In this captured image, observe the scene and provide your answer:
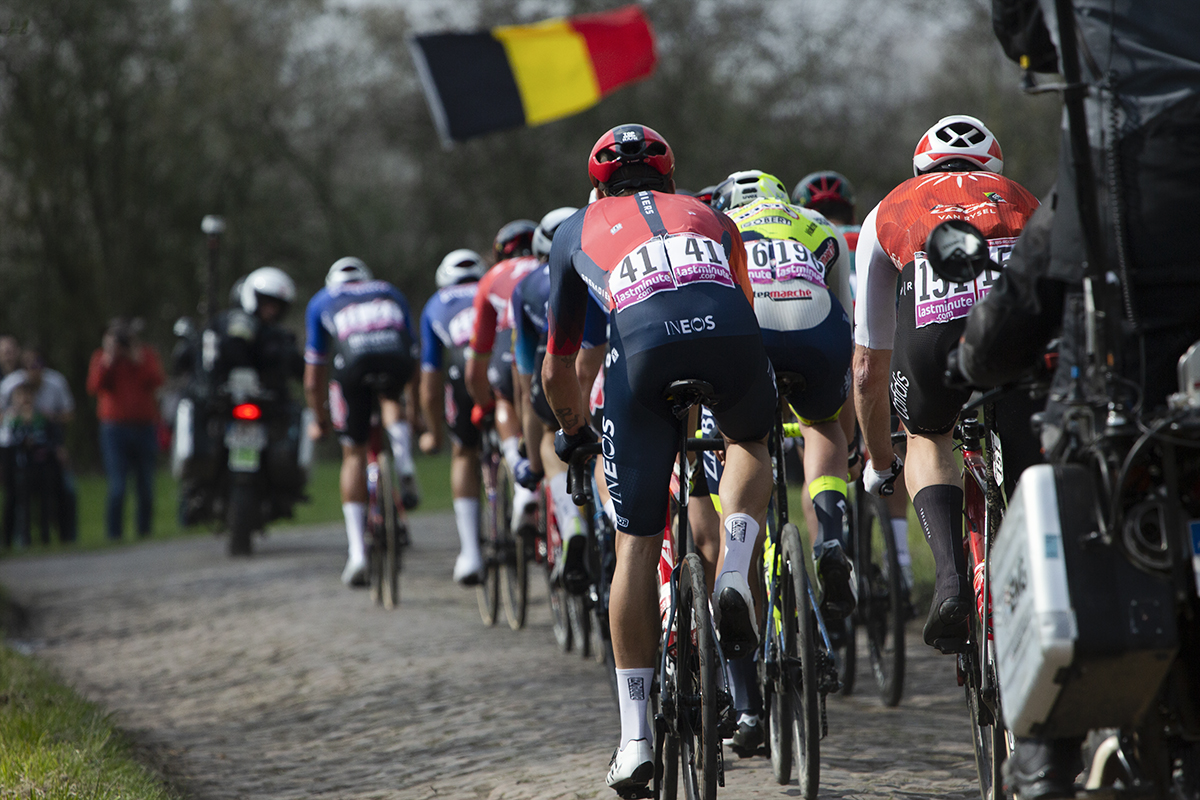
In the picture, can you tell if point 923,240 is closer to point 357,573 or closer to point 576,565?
point 576,565

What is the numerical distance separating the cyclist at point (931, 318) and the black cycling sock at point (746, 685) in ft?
2.30

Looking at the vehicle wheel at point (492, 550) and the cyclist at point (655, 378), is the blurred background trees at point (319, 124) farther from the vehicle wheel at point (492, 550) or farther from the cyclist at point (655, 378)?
the cyclist at point (655, 378)

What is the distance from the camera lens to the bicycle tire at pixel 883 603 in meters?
6.06

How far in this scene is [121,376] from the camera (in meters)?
15.5

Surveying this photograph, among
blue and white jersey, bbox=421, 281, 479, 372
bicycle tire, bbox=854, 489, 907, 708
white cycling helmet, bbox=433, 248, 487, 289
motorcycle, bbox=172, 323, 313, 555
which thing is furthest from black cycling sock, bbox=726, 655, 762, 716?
motorcycle, bbox=172, 323, 313, 555

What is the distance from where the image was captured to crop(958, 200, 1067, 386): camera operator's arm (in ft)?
9.31

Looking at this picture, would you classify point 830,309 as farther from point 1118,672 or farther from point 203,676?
point 203,676

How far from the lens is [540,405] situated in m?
7.20

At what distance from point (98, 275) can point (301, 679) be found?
24665 millimetres

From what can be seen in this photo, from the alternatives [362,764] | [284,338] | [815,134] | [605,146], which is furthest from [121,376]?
[815,134]

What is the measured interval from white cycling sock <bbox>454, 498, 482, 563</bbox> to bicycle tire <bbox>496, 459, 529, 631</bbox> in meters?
0.44

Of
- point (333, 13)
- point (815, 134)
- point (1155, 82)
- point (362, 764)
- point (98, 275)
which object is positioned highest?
point (333, 13)

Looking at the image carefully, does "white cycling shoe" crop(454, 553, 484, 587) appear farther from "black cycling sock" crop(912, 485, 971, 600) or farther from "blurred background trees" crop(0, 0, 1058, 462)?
"blurred background trees" crop(0, 0, 1058, 462)

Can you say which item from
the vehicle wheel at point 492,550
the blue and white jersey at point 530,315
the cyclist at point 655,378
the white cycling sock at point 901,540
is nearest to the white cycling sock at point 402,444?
the vehicle wheel at point 492,550
